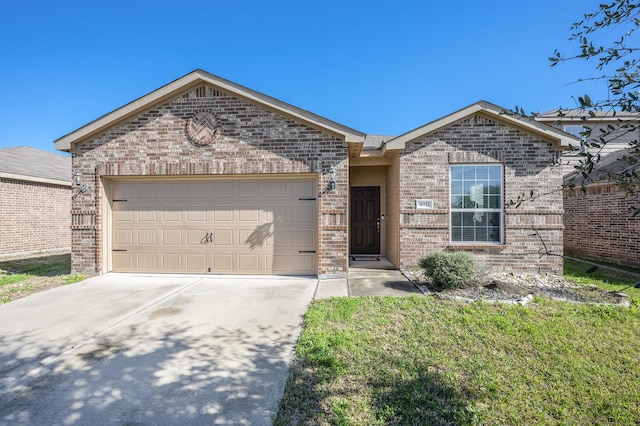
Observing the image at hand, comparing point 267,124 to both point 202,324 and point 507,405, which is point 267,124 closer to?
point 202,324

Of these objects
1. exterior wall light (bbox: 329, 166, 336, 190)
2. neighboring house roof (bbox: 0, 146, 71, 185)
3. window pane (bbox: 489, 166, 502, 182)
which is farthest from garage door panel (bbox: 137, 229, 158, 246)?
window pane (bbox: 489, 166, 502, 182)

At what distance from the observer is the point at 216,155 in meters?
7.39

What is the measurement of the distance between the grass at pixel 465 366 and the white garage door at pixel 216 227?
2747mm

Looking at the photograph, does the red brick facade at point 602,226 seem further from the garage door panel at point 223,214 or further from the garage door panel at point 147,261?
the garage door panel at point 147,261

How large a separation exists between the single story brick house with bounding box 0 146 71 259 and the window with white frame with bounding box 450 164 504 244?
13948 mm

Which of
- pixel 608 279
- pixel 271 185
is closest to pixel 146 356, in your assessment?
pixel 271 185

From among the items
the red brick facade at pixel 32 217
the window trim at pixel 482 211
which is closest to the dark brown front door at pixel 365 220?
the window trim at pixel 482 211

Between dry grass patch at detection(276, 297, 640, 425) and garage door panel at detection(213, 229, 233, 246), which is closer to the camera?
dry grass patch at detection(276, 297, 640, 425)

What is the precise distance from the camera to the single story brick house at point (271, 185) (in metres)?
7.29

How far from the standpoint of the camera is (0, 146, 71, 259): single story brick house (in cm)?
1080

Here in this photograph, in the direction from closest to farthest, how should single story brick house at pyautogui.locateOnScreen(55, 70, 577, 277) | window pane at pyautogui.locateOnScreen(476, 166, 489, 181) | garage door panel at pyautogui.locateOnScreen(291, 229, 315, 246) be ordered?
single story brick house at pyautogui.locateOnScreen(55, 70, 577, 277) → garage door panel at pyautogui.locateOnScreen(291, 229, 315, 246) → window pane at pyautogui.locateOnScreen(476, 166, 489, 181)

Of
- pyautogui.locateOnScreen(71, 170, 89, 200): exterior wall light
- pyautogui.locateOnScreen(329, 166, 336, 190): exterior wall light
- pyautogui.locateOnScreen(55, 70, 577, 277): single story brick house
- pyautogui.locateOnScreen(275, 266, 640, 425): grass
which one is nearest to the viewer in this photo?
pyautogui.locateOnScreen(275, 266, 640, 425): grass

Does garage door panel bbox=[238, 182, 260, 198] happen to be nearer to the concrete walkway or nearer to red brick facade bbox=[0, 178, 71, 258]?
the concrete walkway

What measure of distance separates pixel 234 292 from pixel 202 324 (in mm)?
1626
